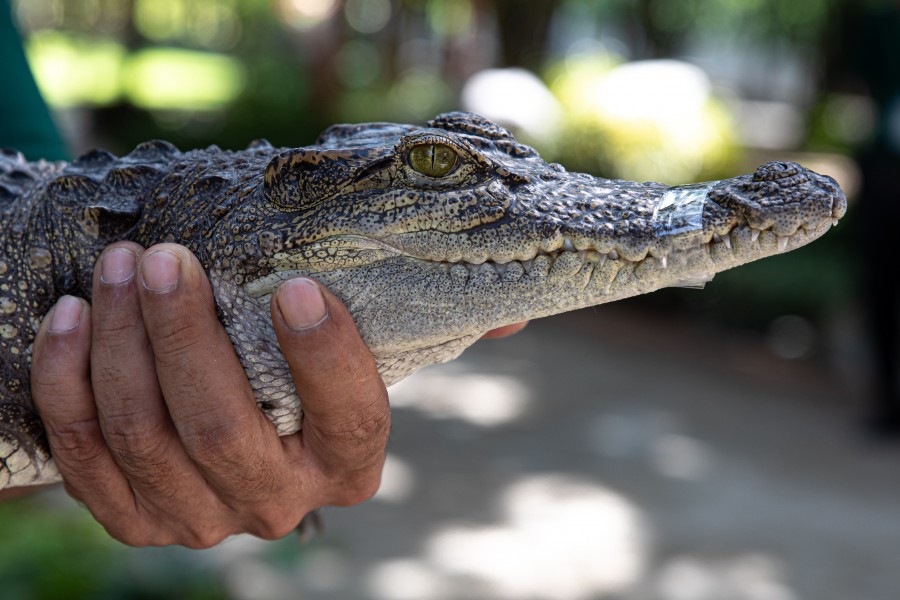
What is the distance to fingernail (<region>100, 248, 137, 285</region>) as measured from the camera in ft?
4.12

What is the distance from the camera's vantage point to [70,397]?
1.30 meters

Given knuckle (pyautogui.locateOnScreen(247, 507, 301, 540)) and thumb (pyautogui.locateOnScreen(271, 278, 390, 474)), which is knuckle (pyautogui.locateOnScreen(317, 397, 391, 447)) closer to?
thumb (pyautogui.locateOnScreen(271, 278, 390, 474))

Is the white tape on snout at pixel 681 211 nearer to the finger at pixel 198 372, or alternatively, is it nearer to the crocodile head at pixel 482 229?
the crocodile head at pixel 482 229

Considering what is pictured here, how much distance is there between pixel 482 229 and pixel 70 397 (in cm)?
67

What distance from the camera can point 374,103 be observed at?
10.8 meters

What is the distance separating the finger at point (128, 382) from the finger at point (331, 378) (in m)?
0.21

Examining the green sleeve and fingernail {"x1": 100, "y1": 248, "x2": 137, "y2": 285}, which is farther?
the green sleeve

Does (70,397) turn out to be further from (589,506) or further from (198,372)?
(589,506)

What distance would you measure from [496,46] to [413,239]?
13449 mm

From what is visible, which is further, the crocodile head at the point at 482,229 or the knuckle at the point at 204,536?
the knuckle at the point at 204,536

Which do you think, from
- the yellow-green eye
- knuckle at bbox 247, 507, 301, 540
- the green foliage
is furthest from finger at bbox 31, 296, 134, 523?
the green foliage

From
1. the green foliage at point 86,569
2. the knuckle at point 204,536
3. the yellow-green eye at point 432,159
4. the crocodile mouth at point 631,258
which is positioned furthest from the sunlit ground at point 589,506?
the yellow-green eye at point 432,159

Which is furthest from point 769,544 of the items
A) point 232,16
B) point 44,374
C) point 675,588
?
point 232,16

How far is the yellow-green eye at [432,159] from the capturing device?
48.2 inches
